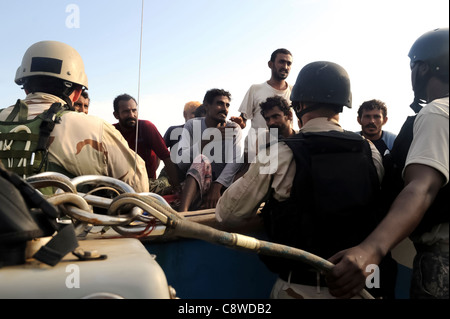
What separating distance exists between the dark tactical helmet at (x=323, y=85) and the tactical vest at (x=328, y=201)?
0.35 meters

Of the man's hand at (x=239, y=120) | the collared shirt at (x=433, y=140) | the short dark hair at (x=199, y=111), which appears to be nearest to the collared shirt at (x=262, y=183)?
the collared shirt at (x=433, y=140)

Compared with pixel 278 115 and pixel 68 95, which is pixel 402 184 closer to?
pixel 68 95

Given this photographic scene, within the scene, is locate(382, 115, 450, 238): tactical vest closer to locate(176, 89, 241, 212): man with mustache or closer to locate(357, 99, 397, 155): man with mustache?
locate(176, 89, 241, 212): man with mustache

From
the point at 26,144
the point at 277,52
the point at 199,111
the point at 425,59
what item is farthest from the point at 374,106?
the point at 26,144

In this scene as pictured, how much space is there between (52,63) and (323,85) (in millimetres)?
1825

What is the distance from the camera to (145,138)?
499cm

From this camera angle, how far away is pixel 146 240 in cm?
239

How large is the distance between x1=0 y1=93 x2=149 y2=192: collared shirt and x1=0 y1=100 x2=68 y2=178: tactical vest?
0.19ft

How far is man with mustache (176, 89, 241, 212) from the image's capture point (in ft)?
13.8

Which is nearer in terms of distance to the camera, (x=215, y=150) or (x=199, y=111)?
(x=215, y=150)

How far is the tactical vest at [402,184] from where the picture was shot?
76.2 inches

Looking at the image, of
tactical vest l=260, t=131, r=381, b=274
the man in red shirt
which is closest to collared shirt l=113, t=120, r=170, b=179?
the man in red shirt

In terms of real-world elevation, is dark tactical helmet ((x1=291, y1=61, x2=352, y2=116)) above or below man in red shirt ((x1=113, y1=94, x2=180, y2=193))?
above
